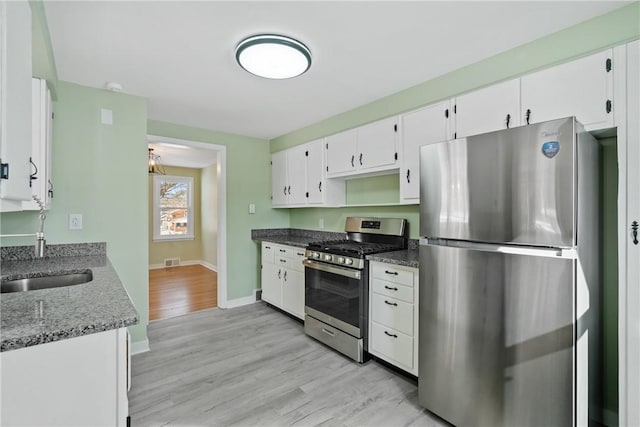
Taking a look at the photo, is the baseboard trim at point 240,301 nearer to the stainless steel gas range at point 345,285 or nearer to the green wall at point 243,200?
the green wall at point 243,200

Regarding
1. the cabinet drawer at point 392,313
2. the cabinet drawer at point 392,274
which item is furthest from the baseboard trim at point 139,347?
the cabinet drawer at point 392,274

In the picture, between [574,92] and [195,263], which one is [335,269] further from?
[195,263]

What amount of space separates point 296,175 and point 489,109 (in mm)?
2370

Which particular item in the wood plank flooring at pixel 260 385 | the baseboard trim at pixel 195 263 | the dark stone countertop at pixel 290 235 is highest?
the dark stone countertop at pixel 290 235

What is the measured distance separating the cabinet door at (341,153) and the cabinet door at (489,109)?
1.11 m

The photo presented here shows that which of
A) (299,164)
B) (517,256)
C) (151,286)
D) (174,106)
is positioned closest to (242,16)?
(174,106)

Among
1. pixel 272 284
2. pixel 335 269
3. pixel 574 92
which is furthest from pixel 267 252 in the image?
pixel 574 92

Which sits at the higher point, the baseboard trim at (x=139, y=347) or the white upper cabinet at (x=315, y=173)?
the white upper cabinet at (x=315, y=173)

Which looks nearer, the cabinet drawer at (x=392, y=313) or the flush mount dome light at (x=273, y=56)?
the flush mount dome light at (x=273, y=56)

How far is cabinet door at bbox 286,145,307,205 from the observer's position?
12.5 ft

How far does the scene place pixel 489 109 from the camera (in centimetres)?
208

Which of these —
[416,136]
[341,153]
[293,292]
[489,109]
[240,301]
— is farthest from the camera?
[240,301]

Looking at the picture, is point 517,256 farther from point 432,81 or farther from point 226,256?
point 226,256

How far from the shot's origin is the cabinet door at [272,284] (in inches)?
148
